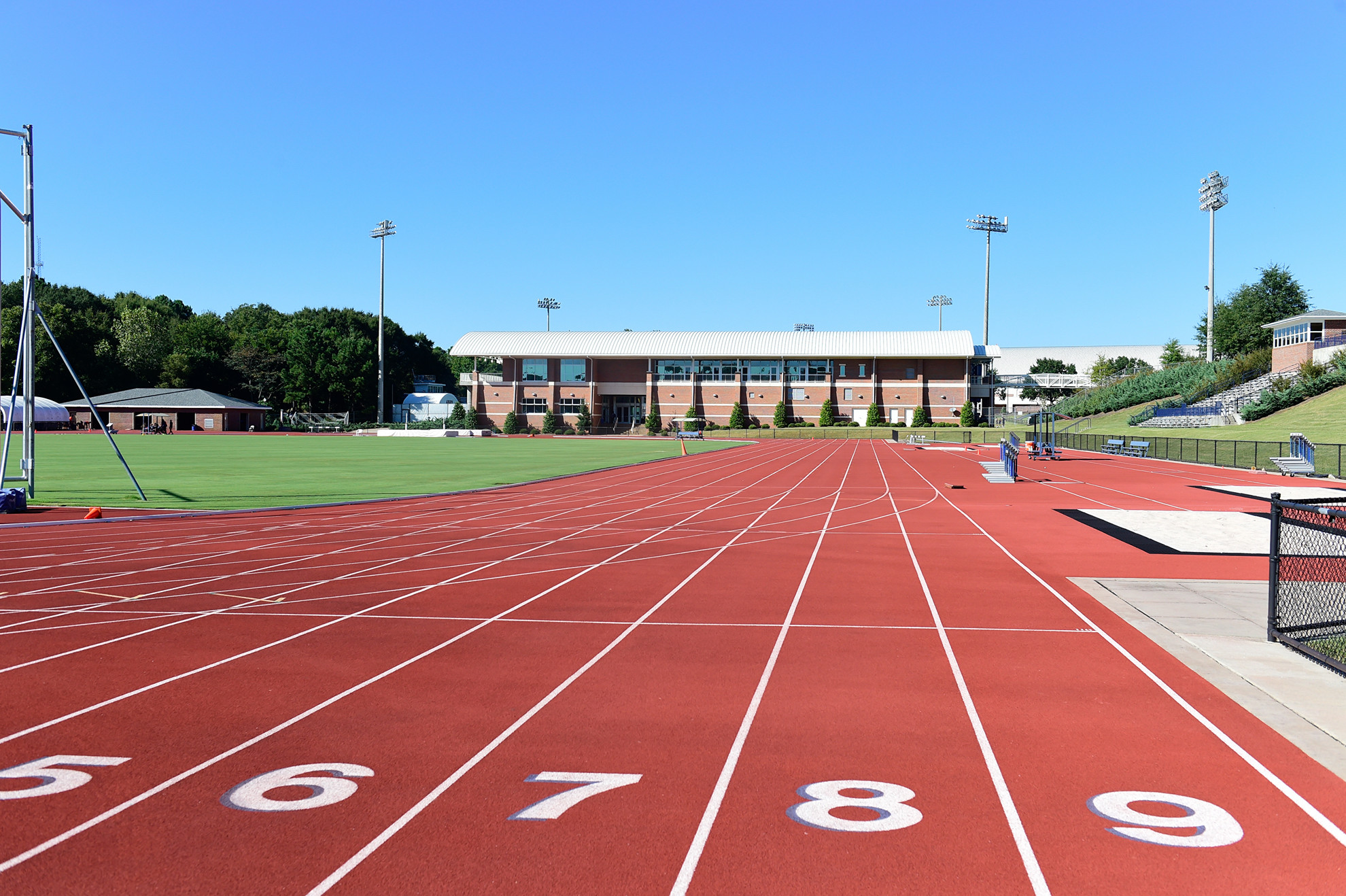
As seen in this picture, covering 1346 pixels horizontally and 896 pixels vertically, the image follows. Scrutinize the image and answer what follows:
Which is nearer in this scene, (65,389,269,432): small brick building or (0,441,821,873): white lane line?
(0,441,821,873): white lane line

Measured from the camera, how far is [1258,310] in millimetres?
82125

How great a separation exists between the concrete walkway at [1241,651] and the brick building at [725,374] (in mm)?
78707

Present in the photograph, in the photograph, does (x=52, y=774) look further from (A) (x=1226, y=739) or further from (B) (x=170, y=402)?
(B) (x=170, y=402)

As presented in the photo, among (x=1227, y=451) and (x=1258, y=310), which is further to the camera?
(x=1258, y=310)

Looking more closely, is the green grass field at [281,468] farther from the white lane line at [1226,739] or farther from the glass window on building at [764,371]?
the glass window on building at [764,371]

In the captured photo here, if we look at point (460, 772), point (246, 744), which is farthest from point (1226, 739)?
point (246, 744)

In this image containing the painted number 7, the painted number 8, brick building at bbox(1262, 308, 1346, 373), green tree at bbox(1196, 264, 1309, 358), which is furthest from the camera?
green tree at bbox(1196, 264, 1309, 358)

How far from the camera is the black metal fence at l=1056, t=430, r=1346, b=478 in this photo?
100ft

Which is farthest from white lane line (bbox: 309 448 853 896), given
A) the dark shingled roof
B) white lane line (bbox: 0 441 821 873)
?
the dark shingled roof

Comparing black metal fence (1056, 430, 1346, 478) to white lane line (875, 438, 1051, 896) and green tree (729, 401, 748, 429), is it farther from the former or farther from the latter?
green tree (729, 401, 748, 429)

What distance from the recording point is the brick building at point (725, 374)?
88.8 meters

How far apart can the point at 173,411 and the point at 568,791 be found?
96996 millimetres

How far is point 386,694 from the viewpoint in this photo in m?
6.72

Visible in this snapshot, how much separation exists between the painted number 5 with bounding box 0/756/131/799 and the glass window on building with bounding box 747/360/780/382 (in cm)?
8757
